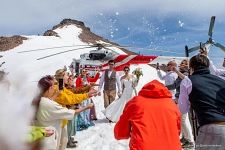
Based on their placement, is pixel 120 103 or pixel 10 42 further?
pixel 10 42

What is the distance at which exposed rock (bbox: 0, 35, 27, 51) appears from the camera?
91075mm

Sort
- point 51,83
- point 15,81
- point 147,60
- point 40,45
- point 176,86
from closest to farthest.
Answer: point 15,81
point 51,83
point 176,86
point 147,60
point 40,45

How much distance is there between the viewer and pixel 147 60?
21562 mm

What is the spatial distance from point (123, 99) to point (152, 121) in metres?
9.40

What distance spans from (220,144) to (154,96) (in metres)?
0.91

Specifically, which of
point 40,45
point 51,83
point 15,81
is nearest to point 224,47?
point 51,83

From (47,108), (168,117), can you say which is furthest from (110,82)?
(168,117)

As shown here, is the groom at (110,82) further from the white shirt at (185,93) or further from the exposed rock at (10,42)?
the exposed rock at (10,42)

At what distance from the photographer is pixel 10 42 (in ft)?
312

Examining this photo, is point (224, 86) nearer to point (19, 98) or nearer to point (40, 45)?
point (19, 98)

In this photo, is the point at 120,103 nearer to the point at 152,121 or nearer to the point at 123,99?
the point at 123,99

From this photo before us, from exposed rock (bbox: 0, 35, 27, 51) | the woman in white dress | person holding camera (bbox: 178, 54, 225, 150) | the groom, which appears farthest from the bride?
exposed rock (bbox: 0, 35, 27, 51)

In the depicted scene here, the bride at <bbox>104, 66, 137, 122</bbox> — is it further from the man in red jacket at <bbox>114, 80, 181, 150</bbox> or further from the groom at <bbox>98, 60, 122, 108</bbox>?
the man in red jacket at <bbox>114, 80, 181, 150</bbox>

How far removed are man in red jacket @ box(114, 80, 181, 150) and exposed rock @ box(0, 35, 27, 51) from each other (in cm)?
8590
